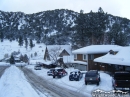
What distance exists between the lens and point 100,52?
40.6m

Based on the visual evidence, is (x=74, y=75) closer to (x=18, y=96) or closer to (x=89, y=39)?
(x=18, y=96)

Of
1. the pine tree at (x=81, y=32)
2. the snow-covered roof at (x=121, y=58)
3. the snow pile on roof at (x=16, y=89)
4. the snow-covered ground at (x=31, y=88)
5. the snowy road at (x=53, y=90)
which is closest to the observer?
the snow pile on roof at (x=16, y=89)

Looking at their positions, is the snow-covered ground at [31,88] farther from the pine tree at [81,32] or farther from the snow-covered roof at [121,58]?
the pine tree at [81,32]

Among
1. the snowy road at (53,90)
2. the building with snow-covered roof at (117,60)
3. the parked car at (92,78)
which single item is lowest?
the snowy road at (53,90)

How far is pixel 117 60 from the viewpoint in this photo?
26531mm

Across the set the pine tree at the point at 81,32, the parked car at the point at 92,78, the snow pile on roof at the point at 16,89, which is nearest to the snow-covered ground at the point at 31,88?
the snow pile on roof at the point at 16,89

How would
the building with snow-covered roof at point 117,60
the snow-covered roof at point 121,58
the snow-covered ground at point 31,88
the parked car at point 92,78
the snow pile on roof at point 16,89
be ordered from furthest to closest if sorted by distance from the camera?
the building with snow-covered roof at point 117,60, the snow-covered roof at point 121,58, the parked car at point 92,78, the snow-covered ground at point 31,88, the snow pile on roof at point 16,89

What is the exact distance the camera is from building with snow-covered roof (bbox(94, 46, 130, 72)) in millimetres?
24984

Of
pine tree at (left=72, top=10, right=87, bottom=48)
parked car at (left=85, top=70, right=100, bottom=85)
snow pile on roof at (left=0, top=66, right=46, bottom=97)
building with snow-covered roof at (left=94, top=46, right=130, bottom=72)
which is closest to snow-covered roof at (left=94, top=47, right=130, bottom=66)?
building with snow-covered roof at (left=94, top=46, right=130, bottom=72)

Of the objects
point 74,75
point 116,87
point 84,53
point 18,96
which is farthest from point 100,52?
point 18,96

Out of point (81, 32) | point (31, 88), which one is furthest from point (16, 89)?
point (81, 32)

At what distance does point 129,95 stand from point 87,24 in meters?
55.6

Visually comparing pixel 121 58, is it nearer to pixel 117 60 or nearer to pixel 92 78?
pixel 117 60

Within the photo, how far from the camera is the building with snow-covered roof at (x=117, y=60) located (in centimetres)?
2498
